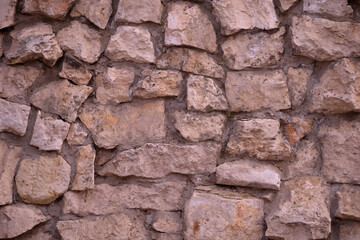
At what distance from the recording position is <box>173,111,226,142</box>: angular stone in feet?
4.97

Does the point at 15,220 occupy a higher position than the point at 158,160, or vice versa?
the point at 158,160

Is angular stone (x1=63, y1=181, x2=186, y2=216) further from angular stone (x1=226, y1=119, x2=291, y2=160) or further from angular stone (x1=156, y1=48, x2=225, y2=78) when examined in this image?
angular stone (x1=156, y1=48, x2=225, y2=78)

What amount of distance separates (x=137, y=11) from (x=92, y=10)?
18 centimetres

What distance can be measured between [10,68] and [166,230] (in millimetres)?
882

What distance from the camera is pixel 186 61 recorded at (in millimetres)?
1534

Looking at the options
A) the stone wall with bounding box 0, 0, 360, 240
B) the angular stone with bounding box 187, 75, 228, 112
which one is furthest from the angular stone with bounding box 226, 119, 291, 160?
the angular stone with bounding box 187, 75, 228, 112

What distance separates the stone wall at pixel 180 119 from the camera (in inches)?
56.7

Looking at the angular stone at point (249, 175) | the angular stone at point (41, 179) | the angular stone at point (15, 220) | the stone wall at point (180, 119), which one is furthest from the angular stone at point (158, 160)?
the angular stone at point (15, 220)

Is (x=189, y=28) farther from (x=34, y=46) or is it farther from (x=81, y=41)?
(x=34, y=46)

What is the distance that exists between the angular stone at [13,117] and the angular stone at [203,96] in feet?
2.09

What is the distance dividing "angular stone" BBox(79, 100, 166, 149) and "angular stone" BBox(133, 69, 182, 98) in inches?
1.7

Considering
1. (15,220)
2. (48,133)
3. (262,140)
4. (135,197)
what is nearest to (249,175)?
(262,140)

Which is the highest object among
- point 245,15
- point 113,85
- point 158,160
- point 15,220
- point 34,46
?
point 245,15

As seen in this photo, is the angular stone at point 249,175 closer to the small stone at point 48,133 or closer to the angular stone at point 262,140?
the angular stone at point 262,140
